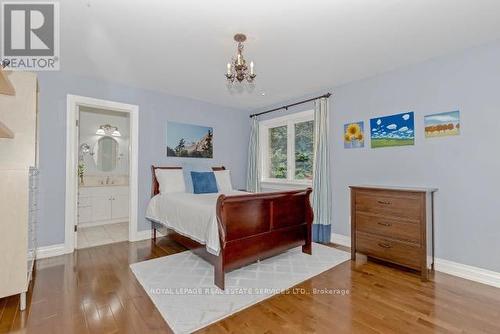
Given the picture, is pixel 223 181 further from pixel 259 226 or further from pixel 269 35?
pixel 269 35

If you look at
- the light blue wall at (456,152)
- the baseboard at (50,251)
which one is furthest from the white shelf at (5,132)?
the light blue wall at (456,152)

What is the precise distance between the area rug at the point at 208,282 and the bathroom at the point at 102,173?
2073 millimetres

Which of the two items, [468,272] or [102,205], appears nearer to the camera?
[468,272]

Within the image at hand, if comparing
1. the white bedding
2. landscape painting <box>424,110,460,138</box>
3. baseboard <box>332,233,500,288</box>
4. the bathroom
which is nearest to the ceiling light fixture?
the bathroom

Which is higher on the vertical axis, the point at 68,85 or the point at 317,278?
the point at 68,85

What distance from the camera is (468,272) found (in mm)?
2639

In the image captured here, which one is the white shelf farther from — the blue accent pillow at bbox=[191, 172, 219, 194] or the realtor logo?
the blue accent pillow at bbox=[191, 172, 219, 194]

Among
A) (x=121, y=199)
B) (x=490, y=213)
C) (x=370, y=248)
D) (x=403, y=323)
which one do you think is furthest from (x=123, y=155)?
(x=490, y=213)

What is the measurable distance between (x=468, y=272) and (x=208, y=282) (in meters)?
2.74

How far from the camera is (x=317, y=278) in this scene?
2637 mm

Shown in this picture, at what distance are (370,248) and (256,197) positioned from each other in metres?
1.58

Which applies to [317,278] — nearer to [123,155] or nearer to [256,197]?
[256,197]

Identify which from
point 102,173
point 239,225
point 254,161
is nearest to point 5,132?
point 239,225

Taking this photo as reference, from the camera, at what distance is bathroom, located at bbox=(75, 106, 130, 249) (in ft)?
15.7
